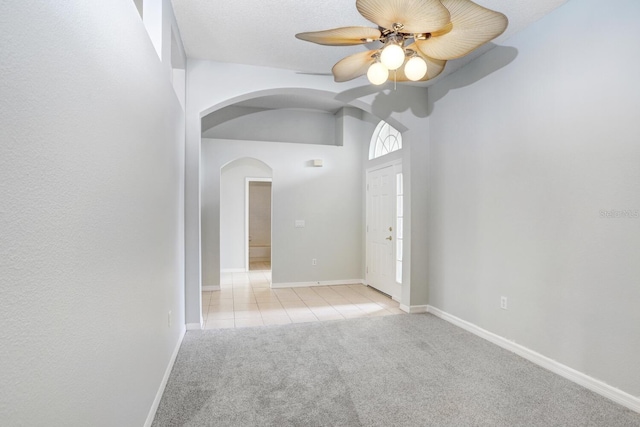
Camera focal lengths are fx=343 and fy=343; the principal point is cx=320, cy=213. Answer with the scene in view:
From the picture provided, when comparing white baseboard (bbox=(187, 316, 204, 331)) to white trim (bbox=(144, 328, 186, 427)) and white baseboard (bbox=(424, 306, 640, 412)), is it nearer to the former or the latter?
white trim (bbox=(144, 328, 186, 427))

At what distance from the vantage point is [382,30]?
84.7 inches

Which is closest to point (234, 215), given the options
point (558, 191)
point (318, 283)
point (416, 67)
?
point (318, 283)

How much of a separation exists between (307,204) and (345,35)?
383cm

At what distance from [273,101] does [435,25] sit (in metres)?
4.25

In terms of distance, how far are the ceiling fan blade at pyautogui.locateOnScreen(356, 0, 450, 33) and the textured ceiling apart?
940mm

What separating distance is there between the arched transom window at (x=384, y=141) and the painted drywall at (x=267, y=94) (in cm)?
78

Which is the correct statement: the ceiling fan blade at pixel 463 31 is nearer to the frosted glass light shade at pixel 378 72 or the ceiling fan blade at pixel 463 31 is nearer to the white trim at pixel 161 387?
the frosted glass light shade at pixel 378 72

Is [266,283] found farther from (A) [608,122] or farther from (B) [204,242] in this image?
(A) [608,122]

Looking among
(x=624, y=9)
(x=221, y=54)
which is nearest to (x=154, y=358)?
(x=221, y=54)

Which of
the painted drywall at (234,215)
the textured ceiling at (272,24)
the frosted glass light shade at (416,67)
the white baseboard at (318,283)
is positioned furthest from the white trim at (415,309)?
the painted drywall at (234,215)

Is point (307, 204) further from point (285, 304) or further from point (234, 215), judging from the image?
point (234, 215)

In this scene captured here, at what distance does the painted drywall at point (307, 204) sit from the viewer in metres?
5.52

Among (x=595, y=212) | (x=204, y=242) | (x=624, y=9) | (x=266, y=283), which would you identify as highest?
(x=624, y=9)

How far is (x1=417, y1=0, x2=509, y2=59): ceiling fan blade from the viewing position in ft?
5.96
